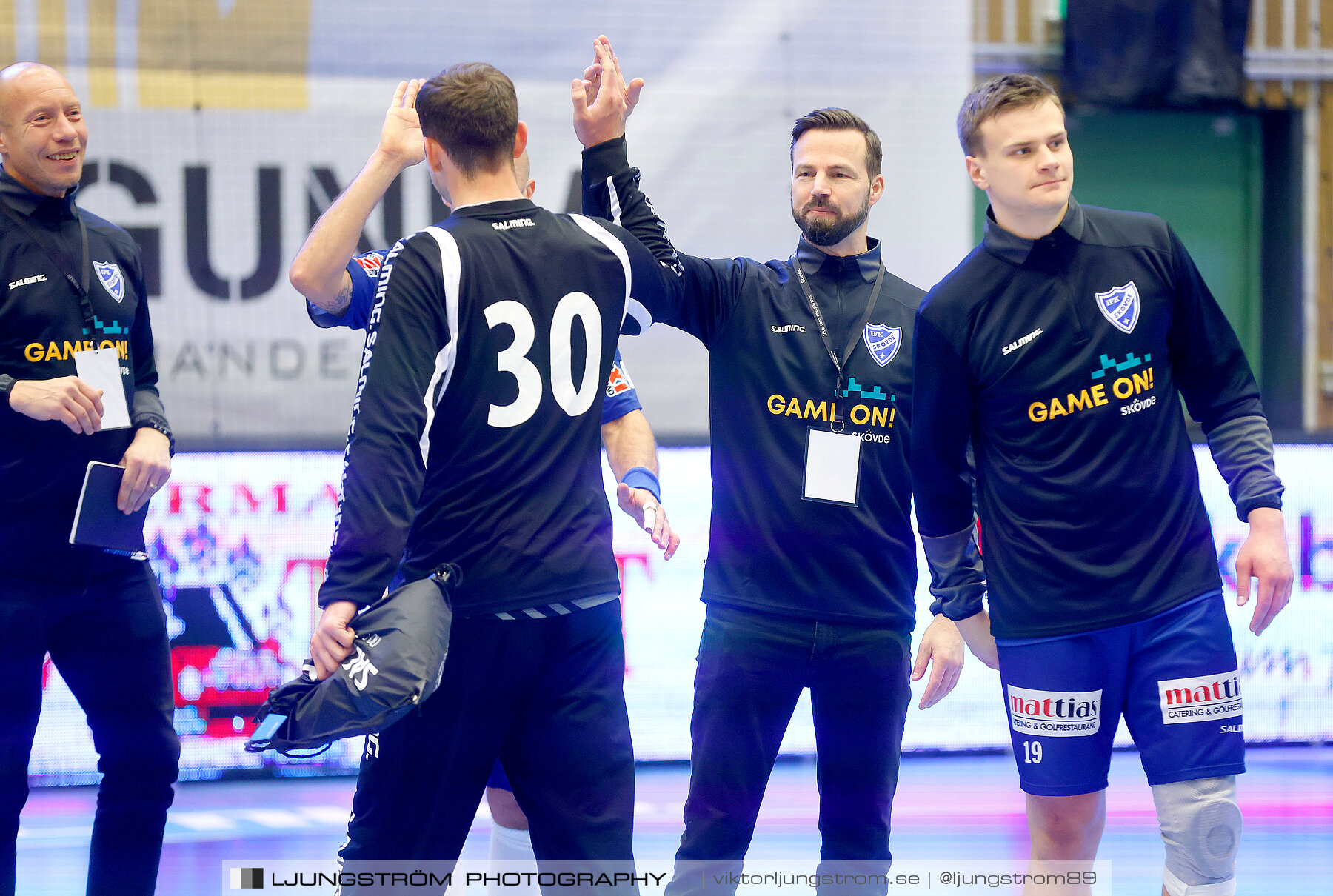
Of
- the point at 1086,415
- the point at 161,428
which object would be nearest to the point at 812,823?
the point at 1086,415

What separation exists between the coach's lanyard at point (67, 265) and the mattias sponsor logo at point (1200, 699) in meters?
2.64

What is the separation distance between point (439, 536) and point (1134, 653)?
147 cm

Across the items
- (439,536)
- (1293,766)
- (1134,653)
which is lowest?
(1293,766)

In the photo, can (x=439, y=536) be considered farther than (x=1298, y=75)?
No

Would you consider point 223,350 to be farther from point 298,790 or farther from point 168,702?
point 168,702

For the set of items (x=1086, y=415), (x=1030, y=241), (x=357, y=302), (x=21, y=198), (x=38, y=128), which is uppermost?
(x=38, y=128)

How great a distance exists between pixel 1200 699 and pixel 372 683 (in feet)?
5.35

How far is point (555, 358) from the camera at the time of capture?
2.29m

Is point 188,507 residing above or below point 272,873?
above

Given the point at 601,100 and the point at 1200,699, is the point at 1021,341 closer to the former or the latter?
the point at 1200,699

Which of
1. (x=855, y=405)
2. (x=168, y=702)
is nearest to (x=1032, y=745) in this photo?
(x=855, y=405)

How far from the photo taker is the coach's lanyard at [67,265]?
9.67 ft

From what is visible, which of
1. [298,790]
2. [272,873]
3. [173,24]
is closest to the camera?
[272,873]

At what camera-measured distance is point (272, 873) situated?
3.78 m
